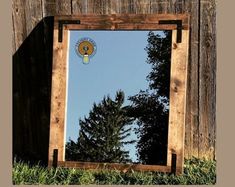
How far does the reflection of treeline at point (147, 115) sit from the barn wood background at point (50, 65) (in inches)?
15.8

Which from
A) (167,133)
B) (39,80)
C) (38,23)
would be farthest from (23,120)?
(167,133)

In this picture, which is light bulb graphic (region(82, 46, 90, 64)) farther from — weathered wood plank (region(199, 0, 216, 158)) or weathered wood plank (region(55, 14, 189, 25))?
weathered wood plank (region(199, 0, 216, 158))

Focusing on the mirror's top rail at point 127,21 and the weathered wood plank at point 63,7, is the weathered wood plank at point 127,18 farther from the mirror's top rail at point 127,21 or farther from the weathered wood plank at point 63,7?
the weathered wood plank at point 63,7

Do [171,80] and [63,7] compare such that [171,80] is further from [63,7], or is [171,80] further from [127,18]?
[63,7]

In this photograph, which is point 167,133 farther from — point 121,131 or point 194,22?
point 194,22

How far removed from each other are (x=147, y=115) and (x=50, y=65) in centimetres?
124

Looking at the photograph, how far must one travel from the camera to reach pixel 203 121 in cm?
823

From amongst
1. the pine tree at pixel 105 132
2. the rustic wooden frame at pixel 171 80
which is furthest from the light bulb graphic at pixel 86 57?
the pine tree at pixel 105 132

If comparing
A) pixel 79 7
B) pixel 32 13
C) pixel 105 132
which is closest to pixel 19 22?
pixel 32 13

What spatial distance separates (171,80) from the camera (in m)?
7.87

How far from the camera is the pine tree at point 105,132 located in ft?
26.1

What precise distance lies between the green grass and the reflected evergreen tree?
8.1 inches

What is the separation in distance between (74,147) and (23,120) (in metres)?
0.85

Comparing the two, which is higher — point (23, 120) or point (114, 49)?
point (114, 49)
